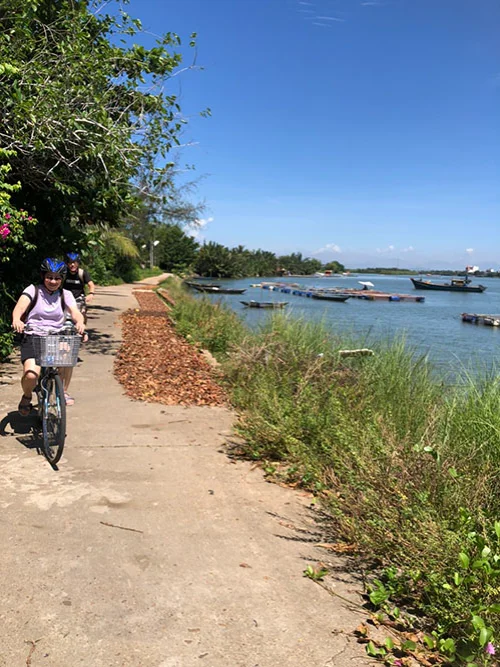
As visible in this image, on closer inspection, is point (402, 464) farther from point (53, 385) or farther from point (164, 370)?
point (164, 370)

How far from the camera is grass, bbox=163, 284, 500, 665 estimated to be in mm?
2748

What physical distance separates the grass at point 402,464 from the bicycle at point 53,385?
183 centimetres

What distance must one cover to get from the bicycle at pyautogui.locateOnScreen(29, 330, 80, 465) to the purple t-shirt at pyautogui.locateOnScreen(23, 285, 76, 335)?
0.55 ft

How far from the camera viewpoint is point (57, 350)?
4.71 metres

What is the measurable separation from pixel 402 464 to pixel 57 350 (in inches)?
118

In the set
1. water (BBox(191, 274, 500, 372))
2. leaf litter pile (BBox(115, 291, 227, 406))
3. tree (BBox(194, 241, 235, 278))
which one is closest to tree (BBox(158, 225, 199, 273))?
tree (BBox(194, 241, 235, 278))

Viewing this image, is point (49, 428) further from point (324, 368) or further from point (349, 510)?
point (324, 368)

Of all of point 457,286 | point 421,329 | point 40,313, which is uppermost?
point 457,286

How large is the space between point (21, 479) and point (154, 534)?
1418mm

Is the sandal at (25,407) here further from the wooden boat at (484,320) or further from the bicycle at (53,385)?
the wooden boat at (484,320)

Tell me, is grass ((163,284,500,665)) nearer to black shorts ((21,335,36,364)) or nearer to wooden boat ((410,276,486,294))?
black shorts ((21,335,36,364))

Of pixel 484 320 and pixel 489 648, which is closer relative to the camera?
pixel 489 648

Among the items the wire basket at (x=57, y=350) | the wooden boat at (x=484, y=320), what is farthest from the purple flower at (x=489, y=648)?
the wooden boat at (x=484, y=320)

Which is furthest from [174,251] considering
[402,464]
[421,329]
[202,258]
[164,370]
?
[402,464]
